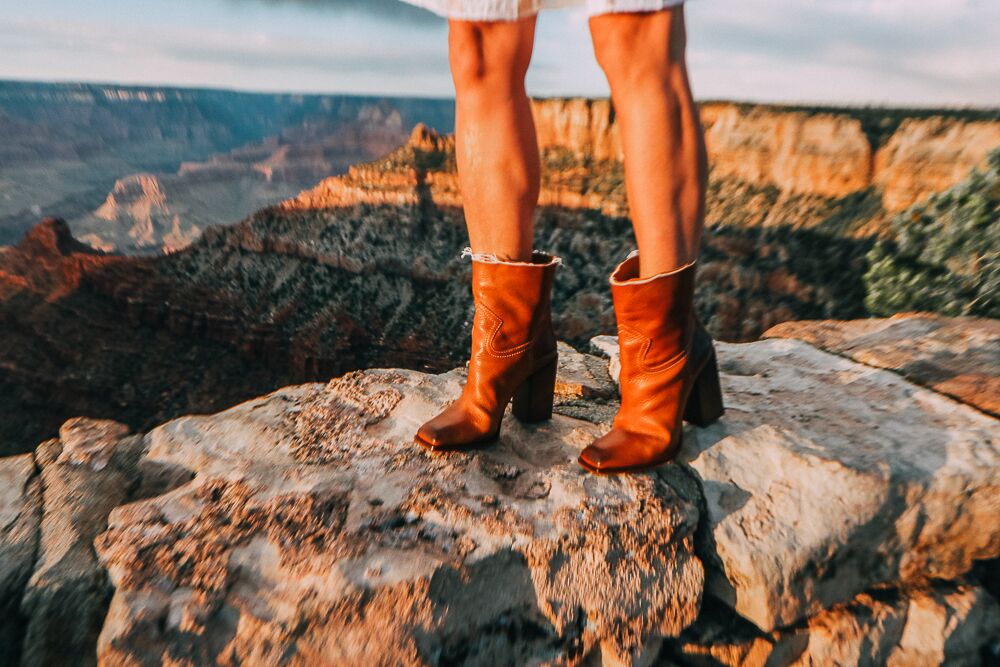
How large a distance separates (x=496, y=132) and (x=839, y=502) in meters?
1.14

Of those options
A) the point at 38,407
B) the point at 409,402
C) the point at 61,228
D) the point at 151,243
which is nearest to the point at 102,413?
the point at 38,407

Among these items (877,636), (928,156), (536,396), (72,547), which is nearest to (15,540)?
(72,547)

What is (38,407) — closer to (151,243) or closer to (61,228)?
(61,228)

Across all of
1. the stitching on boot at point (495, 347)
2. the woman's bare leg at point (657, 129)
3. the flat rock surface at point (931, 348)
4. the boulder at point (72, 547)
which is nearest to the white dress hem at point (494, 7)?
the woman's bare leg at point (657, 129)

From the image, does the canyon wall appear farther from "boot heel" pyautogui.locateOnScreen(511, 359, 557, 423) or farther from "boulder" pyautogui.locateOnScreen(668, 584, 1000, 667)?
"boulder" pyautogui.locateOnScreen(668, 584, 1000, 667)

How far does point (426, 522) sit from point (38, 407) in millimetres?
39557

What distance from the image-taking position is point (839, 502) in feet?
4.00

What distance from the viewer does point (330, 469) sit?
1317mm

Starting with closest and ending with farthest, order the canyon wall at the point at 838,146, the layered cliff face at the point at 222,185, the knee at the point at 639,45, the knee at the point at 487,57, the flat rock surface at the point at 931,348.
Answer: the knee at the point at 639,45 < the knee at the point at 487,57 < the flat rock surface at the point at 931,348 < the canyon wall at the point at 838,146 < the layered cliff face at the point at 222,185

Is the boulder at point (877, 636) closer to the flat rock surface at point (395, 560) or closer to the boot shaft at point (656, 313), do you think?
the flat rock surface at point (395, 560)

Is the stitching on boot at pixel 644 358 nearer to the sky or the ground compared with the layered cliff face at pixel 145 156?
nearer to the sky

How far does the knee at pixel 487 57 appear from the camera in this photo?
1.22 metres

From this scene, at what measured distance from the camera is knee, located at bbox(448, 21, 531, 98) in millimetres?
1221

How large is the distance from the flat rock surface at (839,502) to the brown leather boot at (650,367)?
0.15 metres
